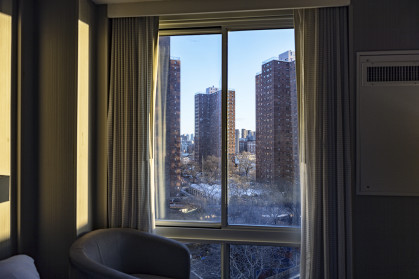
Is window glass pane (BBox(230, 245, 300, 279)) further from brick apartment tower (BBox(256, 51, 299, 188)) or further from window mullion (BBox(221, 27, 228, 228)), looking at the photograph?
brick apartment tower (BBox(256, 51, 299, 188))

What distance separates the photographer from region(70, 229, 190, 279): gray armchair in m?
2.10

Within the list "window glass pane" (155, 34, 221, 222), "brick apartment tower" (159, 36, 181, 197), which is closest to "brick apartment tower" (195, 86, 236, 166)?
"window glass pane" (155, 34, 221, 222)

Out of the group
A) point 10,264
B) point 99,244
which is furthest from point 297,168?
point 10,264

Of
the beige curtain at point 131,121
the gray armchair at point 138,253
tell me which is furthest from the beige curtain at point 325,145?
the beige curtain at point 131,121

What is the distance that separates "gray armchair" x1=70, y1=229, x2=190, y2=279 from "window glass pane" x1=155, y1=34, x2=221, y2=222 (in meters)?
0.38

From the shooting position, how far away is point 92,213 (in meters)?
2.41

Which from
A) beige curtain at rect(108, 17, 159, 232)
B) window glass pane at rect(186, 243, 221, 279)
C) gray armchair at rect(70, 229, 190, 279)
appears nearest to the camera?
gray armchair at rect(70, 229, 190, 279)

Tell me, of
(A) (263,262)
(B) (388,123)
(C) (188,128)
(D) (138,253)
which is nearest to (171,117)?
(C) (188,128)

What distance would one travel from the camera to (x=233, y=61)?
253 cm

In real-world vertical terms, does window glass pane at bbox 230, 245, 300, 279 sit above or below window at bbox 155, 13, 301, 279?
below

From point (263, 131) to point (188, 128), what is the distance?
2.12 feet

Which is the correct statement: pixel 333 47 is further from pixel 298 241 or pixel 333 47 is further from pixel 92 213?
pixel 92 213

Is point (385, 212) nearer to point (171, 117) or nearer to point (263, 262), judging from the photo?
point (263, 262)

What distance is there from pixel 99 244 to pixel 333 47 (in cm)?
226
